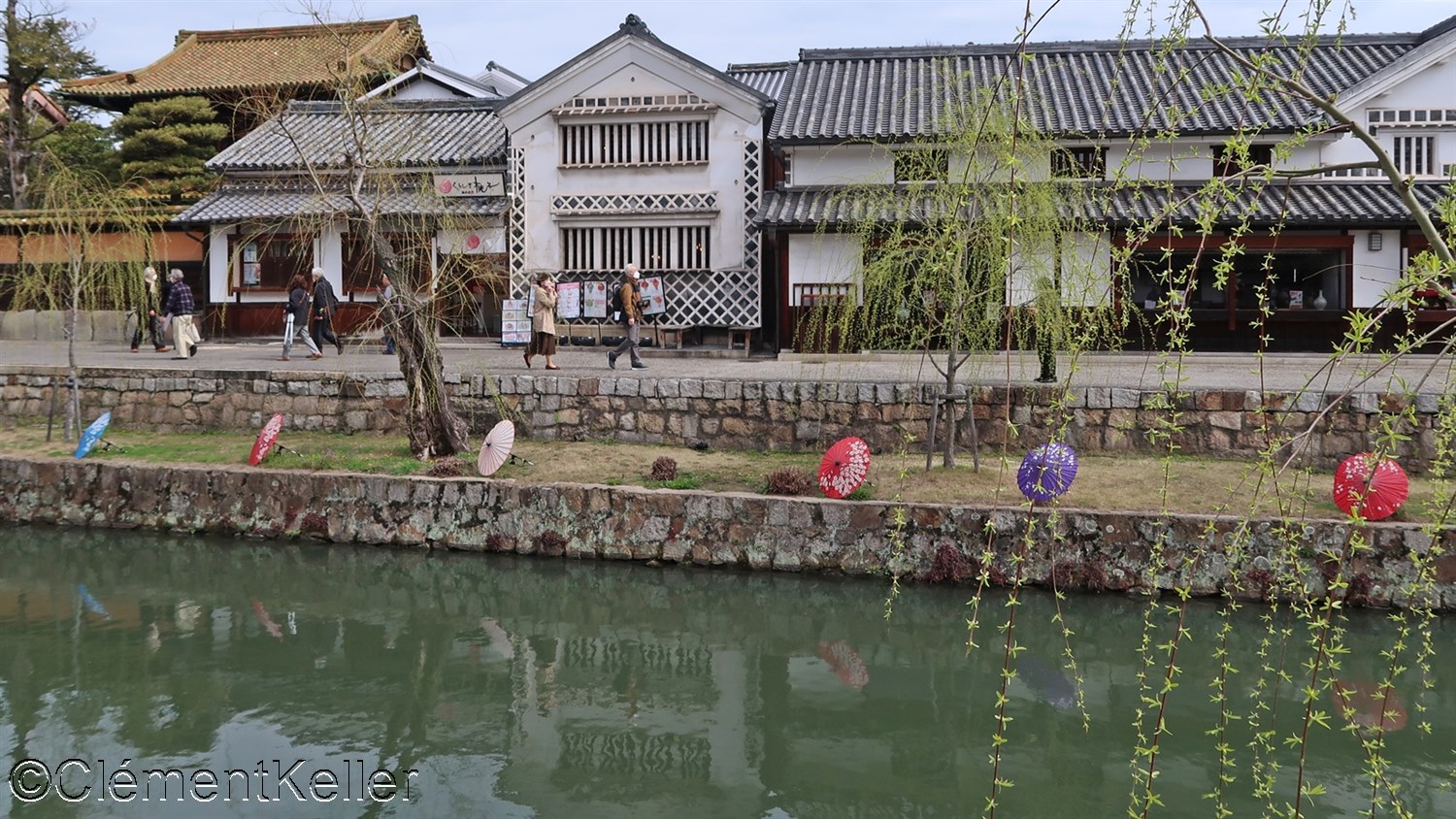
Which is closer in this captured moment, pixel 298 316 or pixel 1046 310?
pixel 1046 310

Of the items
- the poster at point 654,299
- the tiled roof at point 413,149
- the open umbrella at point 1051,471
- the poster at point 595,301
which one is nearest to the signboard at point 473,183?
the tiled roof at point 413,149

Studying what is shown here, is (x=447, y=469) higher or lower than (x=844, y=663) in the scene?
higher

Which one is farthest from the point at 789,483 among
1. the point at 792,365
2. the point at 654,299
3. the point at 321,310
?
the point at 321,310

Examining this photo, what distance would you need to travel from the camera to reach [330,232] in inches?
930

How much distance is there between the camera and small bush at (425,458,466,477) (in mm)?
12344

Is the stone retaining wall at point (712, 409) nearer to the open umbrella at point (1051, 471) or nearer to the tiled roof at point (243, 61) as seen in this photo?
the open umbrella at point (1051, 471)

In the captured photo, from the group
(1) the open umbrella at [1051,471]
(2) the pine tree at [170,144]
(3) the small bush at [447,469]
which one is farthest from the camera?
(2) the pine tree at [170,144]

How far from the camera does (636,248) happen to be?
21.9 m

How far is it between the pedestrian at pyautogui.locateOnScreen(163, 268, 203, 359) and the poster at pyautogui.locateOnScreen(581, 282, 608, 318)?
704 cm

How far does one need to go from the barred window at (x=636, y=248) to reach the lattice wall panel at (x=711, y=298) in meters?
0.25

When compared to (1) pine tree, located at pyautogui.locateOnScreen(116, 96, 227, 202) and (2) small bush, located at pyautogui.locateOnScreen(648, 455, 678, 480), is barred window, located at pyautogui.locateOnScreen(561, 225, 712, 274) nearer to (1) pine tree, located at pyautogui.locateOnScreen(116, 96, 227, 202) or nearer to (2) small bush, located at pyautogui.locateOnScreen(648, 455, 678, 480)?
(1) pine tree, located at pyautogui.locateOnScreen(116, 96, 227, 202)

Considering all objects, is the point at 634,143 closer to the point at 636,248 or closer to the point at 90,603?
the point at 636,248

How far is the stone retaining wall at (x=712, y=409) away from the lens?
12156 mm

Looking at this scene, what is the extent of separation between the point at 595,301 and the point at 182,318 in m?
7.36
